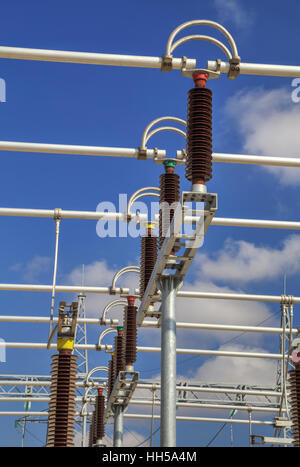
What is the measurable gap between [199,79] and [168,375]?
4467 millimetres

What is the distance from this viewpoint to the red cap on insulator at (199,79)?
11.2m

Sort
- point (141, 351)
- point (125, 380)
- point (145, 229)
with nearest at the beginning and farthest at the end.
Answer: point (145, 229)
point (125, 380)
point (141, 351)

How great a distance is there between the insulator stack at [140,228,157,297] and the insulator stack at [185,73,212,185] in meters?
6.00

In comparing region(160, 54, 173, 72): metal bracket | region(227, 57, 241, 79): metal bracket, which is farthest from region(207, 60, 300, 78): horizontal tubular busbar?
region(160, 54, 173, 72): metal bracket

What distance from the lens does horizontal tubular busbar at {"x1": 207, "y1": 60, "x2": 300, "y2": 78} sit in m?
11.5

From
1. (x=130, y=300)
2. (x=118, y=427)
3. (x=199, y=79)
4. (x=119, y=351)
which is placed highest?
(x=130, y=300)

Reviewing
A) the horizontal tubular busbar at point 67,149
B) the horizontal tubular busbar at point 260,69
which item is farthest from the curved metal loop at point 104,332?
the horizontal tubular busbar at point 260,69

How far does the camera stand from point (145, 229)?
56.7ft

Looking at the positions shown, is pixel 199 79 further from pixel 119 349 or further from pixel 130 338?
pixel 119 349

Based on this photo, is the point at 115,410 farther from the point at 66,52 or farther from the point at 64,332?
the point at 66,52

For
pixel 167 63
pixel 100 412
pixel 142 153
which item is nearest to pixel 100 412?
pixel 100 412

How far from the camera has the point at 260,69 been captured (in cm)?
1224
